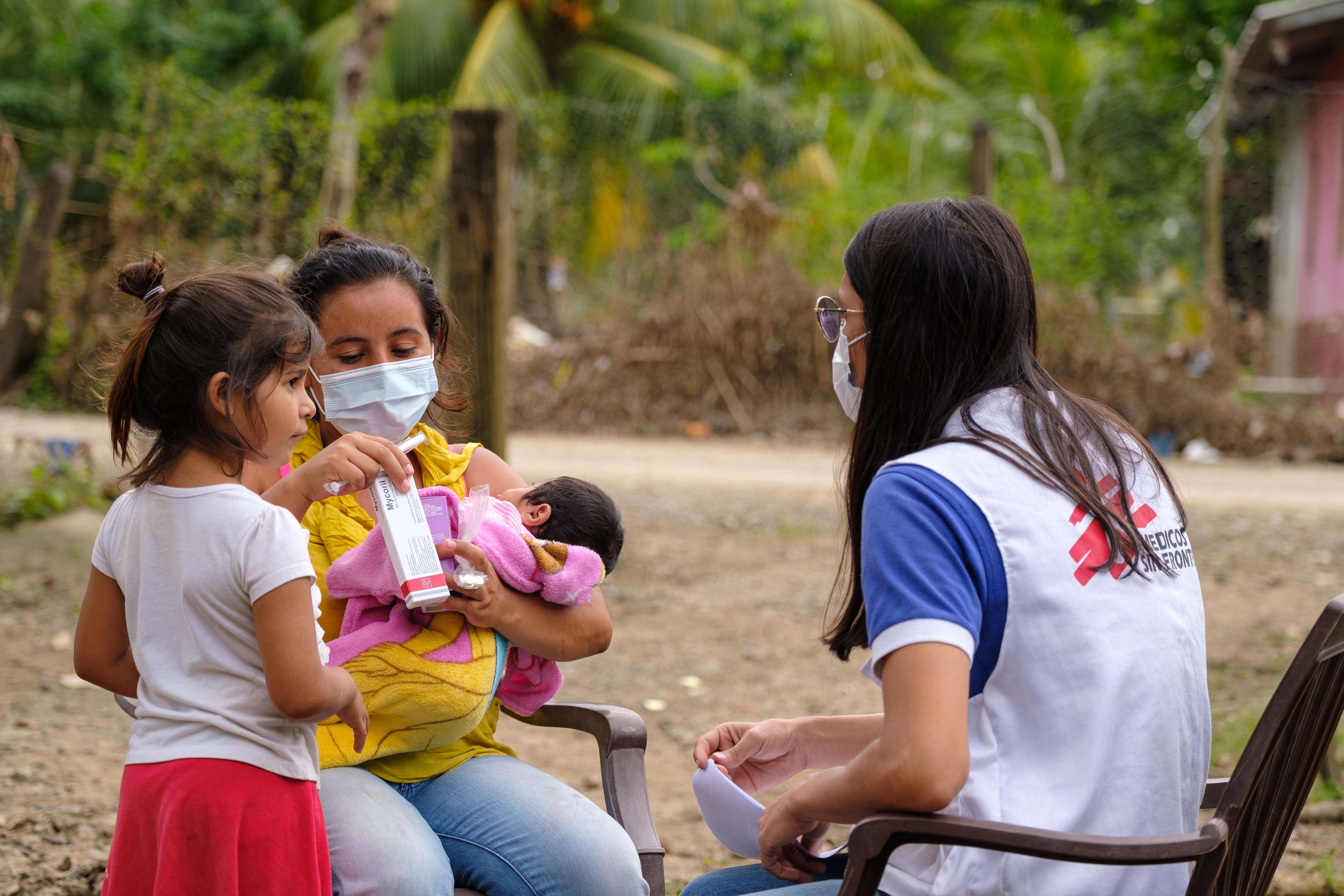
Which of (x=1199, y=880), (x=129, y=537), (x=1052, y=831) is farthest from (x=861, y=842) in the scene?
(x=129, y=537)

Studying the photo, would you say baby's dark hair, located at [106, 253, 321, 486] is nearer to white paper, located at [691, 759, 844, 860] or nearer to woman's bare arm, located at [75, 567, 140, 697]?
woman's bare arm, located at [75, 567, 140, 697]

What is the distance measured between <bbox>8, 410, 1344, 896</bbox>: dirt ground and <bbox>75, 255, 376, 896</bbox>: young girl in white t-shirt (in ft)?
4.69

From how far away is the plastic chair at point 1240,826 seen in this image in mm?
1382

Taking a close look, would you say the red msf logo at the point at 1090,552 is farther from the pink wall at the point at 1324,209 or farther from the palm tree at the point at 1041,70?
the palm tree at the point at 1041,70

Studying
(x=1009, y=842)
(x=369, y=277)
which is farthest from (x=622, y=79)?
(x=1009, y=842)

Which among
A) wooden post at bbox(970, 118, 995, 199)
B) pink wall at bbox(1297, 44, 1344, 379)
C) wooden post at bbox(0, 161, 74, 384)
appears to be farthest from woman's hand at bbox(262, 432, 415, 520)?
pink wall at bbox(1297, 44, 1344, 379)

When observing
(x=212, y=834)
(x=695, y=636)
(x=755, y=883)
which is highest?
(x=212, y=834)

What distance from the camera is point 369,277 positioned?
2152 millimetres

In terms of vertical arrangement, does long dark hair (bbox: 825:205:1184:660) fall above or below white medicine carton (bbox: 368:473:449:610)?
above

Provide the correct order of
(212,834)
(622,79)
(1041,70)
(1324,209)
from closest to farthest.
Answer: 1. (212,834)
2. (1324,209)
3. (1041,70)
4. (622,79)

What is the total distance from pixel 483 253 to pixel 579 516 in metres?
2.59

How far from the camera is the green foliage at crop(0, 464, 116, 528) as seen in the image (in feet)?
20.4

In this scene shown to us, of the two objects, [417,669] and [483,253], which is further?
[483,253]

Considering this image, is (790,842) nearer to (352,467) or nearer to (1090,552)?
(1090,552)
